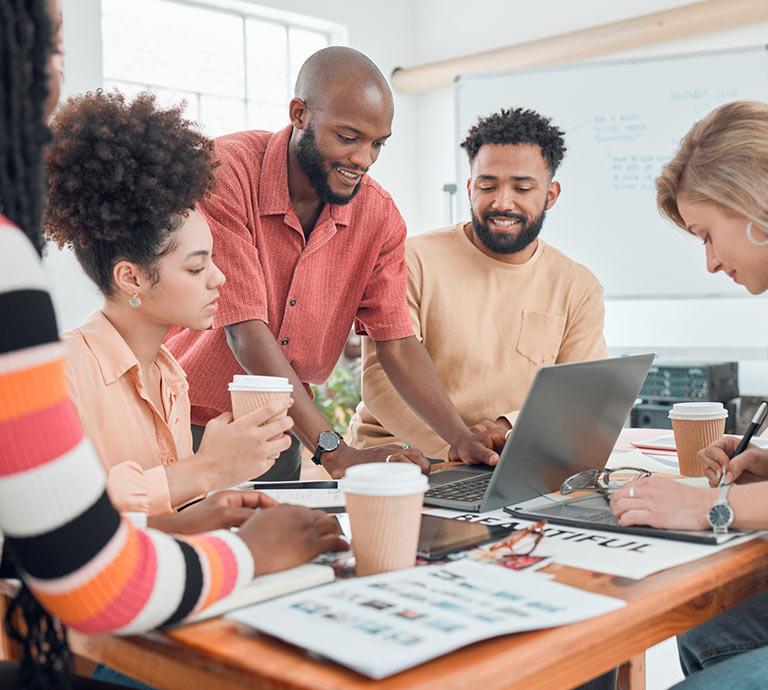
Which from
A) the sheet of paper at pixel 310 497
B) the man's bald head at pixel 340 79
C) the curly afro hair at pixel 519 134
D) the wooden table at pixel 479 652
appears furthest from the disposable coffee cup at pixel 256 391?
the curly afro hair at pixel 519 134

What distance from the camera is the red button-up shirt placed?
2037 mm

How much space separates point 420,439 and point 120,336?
949mm

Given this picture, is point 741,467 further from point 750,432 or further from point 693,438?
point 693,438

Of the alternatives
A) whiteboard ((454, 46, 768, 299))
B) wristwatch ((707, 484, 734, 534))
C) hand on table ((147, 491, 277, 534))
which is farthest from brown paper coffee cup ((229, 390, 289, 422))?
whiteboard ((454, 46, 768, 299))

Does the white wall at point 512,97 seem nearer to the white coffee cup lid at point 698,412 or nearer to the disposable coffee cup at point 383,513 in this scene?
the white coffee cup lid at point 698,412


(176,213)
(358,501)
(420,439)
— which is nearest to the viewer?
(358,501)

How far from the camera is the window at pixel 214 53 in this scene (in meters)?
4.76

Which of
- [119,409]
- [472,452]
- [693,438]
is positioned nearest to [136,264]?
[119,409]

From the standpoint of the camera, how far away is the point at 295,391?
1.83 m

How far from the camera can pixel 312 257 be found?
7.06 feet

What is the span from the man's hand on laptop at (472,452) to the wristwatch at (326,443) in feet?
0.90

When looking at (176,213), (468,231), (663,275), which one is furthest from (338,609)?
(663,275)

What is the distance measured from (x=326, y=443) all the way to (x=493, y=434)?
36cm

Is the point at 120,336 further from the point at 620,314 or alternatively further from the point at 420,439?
the point at 620,314
